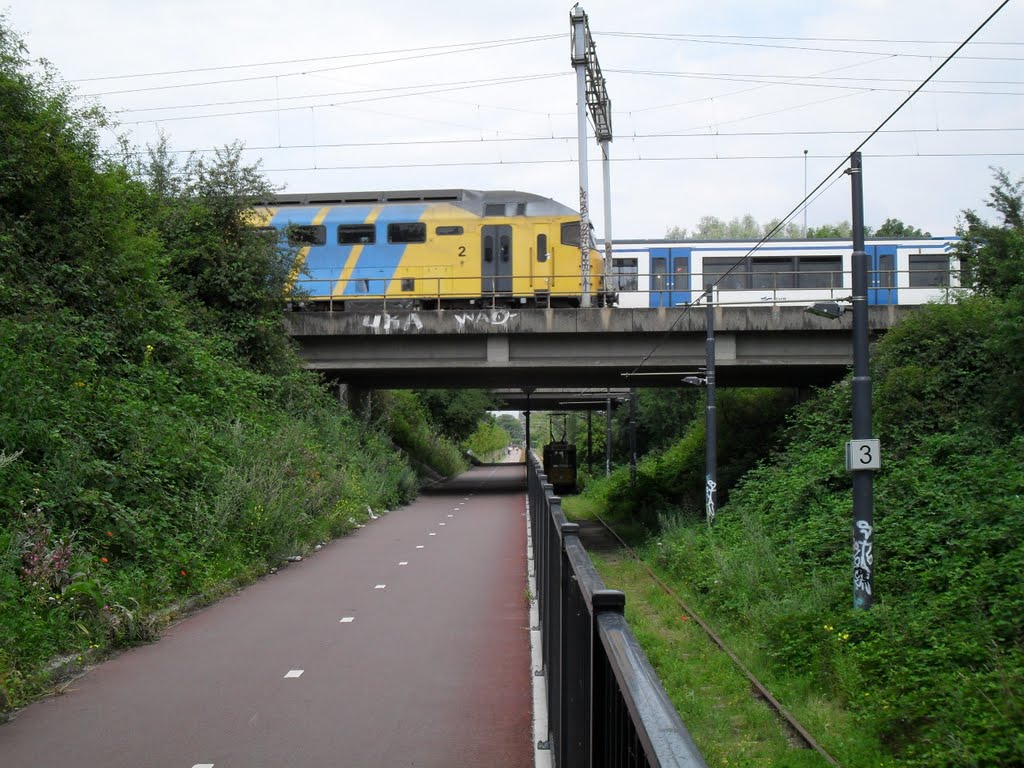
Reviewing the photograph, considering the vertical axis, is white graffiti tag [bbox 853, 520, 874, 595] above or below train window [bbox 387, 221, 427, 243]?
below

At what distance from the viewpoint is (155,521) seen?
40.2 ft

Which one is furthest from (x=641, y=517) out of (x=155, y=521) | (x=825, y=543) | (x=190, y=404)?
(x=155, y=521)

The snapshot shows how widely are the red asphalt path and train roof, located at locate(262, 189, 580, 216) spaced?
61.5ft

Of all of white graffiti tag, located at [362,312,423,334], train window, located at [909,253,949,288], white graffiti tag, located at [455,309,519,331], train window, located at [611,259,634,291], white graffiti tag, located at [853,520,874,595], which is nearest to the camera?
white graffiti tag, located at [853,520,874,595]

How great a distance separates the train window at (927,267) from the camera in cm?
3133

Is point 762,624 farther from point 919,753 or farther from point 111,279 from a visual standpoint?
point 111,279

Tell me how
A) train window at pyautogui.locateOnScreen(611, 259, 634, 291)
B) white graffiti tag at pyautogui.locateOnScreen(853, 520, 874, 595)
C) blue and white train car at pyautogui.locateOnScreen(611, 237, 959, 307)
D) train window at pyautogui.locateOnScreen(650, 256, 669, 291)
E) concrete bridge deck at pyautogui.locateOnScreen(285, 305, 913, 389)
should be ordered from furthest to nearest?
train window at pyautogui.locateOnScreen(611, 259, 634, 291), train window at pyautogui.locateOnScreen(650, 256, 669, 291), blue and white train car at pyautogui.locateOnScreen(611, 237, 959, 307), concrete bridge deck at pyautogui.locateOnScreen(285, 305, 913, 389), white graffiti tag at pyautogui.locateOnScreen(853, 520, 874, 595)

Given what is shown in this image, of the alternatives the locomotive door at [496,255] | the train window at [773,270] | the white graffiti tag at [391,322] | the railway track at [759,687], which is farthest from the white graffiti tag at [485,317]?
the train window at [773,270]

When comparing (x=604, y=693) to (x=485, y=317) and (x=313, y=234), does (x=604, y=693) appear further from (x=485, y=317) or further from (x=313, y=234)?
(x=313, y=234)

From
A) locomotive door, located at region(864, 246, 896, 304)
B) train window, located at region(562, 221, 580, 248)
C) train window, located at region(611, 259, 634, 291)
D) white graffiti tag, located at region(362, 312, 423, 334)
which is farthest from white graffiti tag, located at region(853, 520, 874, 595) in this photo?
train window, located at region(611, 259, 634, 291)

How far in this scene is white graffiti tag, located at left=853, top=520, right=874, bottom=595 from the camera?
12367 millimetres

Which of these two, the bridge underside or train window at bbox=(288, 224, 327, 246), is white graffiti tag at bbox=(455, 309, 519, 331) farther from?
train window at bbox=(288, 224, 327, 246)

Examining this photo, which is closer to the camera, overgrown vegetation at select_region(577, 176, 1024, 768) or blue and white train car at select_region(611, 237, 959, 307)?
overgrown vegetation at select_region(577, 176, 1024, 768)

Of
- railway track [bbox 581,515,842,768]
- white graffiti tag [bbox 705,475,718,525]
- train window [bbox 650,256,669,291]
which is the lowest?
railway track [bbox 581,515,842,768]
